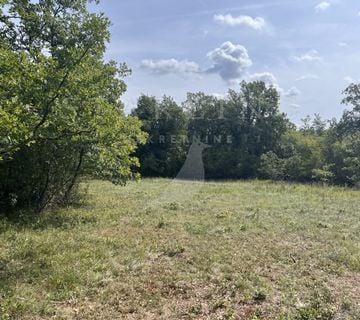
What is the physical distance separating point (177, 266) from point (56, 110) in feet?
11.5

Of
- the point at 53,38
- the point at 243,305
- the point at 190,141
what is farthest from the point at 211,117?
the point at 243,305

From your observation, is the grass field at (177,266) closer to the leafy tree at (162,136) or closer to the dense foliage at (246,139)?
the dense foliage at (246,139)

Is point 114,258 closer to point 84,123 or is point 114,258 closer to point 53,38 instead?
point 84,123

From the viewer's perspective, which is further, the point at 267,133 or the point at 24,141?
the point at 267,133

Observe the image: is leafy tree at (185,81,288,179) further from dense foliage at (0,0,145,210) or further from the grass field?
the grass field

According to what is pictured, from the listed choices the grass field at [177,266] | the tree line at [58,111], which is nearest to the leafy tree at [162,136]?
the tree line at [58,111]

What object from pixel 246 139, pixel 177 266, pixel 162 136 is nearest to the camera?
pixel 177 266

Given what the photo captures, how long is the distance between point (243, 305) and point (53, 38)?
10.0m

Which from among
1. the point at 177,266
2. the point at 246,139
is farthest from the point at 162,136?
the point at 177,266

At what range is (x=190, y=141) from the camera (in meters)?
37.5

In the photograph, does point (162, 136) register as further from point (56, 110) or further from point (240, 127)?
point (56, 110)

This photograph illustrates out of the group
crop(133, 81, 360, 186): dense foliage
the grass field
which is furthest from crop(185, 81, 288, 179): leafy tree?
the grass field

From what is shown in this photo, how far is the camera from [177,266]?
565 cm

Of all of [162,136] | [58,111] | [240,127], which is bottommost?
[58,111]
